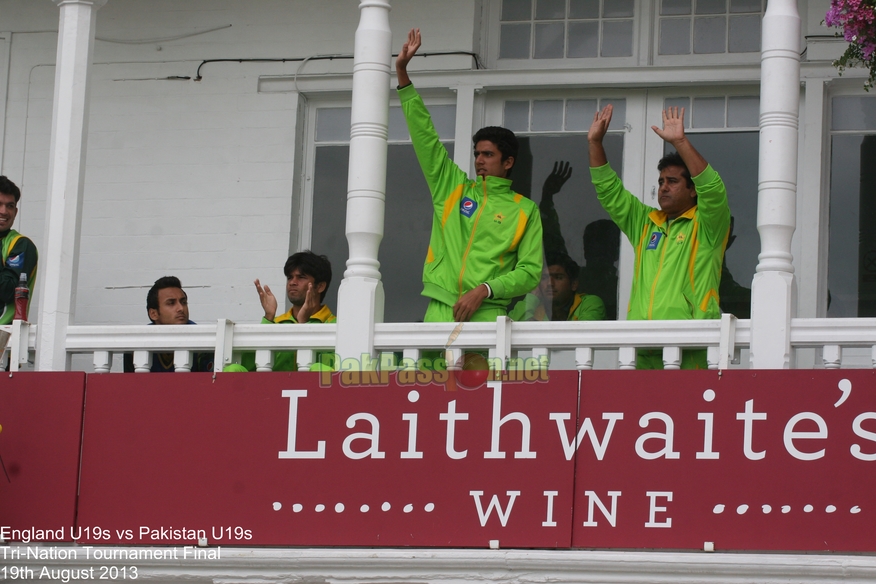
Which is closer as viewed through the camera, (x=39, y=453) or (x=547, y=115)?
(x=39, y=453)

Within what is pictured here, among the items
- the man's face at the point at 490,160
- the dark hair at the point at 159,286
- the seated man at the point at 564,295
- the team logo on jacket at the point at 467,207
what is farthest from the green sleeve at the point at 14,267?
the seated man at the point at 564,295

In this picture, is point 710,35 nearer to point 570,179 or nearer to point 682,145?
point 570,179

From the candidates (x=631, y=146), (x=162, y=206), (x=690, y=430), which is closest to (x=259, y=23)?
(x=162, y=206)

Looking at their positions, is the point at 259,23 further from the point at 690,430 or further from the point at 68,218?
the point at 690,430

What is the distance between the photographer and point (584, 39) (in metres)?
8.43

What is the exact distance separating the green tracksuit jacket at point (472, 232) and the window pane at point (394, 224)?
1.55m

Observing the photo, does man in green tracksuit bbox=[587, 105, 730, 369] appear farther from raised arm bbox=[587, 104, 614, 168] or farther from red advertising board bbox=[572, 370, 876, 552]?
red advertising board bbox=[572, 370, 876, 552]

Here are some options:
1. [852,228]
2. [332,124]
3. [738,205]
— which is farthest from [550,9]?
[852,228]

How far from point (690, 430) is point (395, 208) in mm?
3148

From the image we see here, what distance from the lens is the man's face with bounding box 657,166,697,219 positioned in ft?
21.9

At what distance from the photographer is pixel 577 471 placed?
604 centimetres

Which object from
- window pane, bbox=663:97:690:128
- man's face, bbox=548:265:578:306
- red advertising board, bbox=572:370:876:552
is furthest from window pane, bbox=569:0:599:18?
red advertising board, bbox=572:370:876:552

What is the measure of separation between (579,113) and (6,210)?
11.3ft

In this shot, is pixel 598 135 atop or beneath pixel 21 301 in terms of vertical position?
atop
